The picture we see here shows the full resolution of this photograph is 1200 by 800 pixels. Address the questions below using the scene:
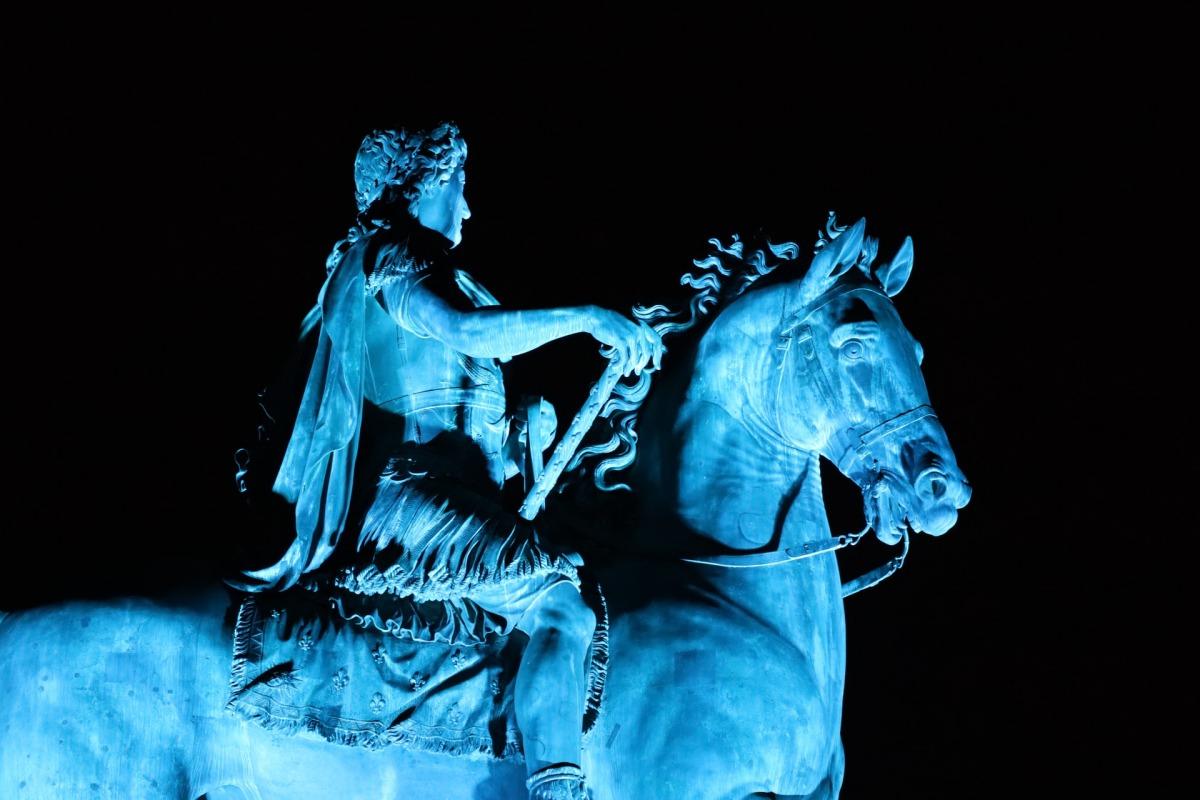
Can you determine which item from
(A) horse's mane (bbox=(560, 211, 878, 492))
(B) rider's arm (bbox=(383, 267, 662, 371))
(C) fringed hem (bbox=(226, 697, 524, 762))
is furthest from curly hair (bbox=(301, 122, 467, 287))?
(C) fringed hem (bbox=(226, 697, 524, 762))

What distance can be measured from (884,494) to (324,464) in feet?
4.62

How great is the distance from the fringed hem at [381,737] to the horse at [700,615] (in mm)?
30

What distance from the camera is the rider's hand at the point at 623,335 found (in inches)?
171

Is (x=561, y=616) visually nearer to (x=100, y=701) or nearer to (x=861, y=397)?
(x=861, y=397)

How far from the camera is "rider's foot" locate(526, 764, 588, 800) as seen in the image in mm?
4090

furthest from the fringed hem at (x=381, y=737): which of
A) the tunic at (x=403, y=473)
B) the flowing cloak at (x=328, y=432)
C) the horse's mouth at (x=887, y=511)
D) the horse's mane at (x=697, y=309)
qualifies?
the horse's mouth at (x=887, y=511)

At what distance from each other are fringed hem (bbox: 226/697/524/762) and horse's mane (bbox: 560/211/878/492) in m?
0.80

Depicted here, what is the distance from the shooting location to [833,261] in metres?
4.68

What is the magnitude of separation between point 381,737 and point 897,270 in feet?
6.25

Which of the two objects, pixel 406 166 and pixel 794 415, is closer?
pixel 794 415

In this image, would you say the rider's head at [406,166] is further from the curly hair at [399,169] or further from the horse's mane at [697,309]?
the horse's mane at [697,309]

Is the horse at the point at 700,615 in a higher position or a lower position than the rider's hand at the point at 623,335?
lower

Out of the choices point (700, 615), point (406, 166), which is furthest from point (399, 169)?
point (700, 615)

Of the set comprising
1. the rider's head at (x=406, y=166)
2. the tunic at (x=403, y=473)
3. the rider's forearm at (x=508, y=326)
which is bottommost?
the tunic at (x=403, y=473)
